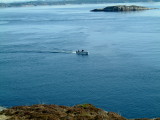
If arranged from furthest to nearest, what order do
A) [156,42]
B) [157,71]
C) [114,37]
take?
1. [114,37]
2. [156,42]
3. [157,71]

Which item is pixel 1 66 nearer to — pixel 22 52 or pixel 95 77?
pixel 22 52

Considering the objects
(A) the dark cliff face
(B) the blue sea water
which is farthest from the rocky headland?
(B) the blue sea water

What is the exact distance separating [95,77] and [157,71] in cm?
1598

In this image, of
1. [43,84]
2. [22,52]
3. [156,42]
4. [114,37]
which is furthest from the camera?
[114,37]

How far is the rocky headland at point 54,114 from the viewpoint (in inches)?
917

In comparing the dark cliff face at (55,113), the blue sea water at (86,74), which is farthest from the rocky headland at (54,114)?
the blue sea water at (86,74)

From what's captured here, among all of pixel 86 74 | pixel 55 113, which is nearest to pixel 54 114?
pixel 55 113

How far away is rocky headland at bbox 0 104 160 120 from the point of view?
76.4 feet

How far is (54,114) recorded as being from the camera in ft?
78.7

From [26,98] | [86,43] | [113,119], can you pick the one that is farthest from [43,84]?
[86,43]

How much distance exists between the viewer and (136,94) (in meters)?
50.1

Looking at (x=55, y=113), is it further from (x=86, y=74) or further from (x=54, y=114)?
(x=86, y=74)

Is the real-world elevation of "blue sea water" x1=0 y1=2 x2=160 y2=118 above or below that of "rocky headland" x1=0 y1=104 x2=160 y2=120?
below

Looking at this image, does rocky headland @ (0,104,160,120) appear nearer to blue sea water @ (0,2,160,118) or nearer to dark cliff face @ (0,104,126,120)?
dark cliff face @ (0,104,126,120)
